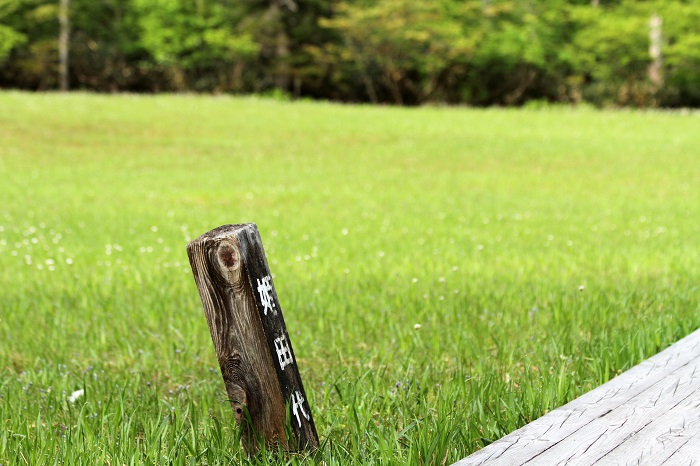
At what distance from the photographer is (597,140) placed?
76.0 ft

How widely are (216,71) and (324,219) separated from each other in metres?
34.0

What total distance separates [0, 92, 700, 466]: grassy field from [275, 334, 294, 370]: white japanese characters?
13.5 inches

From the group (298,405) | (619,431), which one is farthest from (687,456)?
(298,405)

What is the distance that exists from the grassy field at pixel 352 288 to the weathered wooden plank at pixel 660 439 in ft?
2.12

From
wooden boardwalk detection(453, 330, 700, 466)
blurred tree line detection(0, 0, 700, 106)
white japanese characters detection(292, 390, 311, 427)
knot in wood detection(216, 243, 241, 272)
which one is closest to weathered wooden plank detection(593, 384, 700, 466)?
wooden boardwalk detection(453, 330, 700, 466)

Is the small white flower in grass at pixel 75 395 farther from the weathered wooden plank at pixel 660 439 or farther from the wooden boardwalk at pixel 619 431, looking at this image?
the weathered wooden plank at pixel 660 439

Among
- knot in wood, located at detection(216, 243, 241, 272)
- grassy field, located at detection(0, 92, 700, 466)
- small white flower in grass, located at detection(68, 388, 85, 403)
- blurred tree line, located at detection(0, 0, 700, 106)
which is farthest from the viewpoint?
blurred tree line, located at detection(0, 0, 700, 106)

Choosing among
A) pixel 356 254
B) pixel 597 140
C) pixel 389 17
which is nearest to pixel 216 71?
pixel 389 17

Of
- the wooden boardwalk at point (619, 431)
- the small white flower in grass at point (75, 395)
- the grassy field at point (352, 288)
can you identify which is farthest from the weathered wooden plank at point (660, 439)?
the small white flower in grass at point (75, 395)

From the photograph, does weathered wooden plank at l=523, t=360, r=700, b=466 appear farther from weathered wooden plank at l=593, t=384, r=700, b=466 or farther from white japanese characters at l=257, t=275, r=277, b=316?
white japanese characters at l=257, t=275, r=277, b=316

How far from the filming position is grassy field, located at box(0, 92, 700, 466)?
11.5ft

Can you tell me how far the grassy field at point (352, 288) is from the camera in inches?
138

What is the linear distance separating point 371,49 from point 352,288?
35.2m

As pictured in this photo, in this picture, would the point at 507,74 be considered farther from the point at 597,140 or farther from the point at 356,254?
the point at 356,254
